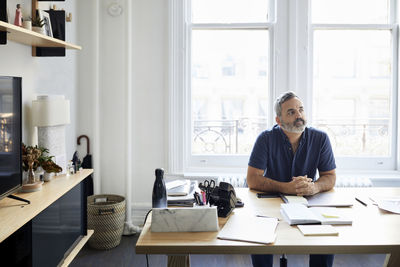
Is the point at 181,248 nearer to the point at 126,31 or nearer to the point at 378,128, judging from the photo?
the point at 126,31

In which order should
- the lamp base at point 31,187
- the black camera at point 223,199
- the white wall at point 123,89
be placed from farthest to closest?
1. the white wall at point 123,89
2. the lamp base at point 31,187
3. the black camera at point 223,199

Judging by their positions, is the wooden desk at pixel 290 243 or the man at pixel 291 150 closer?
the wooden desk at pixel 290 243

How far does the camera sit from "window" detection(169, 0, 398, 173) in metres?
3.66

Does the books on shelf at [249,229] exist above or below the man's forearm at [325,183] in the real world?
below

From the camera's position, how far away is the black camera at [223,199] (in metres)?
1.84

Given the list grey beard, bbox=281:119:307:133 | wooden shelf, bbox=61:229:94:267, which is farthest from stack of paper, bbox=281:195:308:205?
wooden shelf, bbox=61:229:94:267

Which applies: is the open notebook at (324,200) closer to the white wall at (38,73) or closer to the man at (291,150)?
the man at (291,150)

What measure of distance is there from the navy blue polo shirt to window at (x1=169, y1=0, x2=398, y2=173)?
1.19 meters

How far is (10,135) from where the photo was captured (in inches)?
78.2

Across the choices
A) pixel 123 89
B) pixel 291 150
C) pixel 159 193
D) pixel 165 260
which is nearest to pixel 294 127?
pixel 291 150

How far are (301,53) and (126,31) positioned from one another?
5.12 feet

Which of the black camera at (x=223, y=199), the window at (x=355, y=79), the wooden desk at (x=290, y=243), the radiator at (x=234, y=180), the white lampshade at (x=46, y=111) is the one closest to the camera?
the wooden desk at (x=290, y=243)

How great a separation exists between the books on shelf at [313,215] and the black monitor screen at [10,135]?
131cm

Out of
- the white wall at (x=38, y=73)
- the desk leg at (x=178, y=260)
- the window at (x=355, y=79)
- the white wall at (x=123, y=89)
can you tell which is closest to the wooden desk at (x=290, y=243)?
the desk leg at (x=178, y=260)
